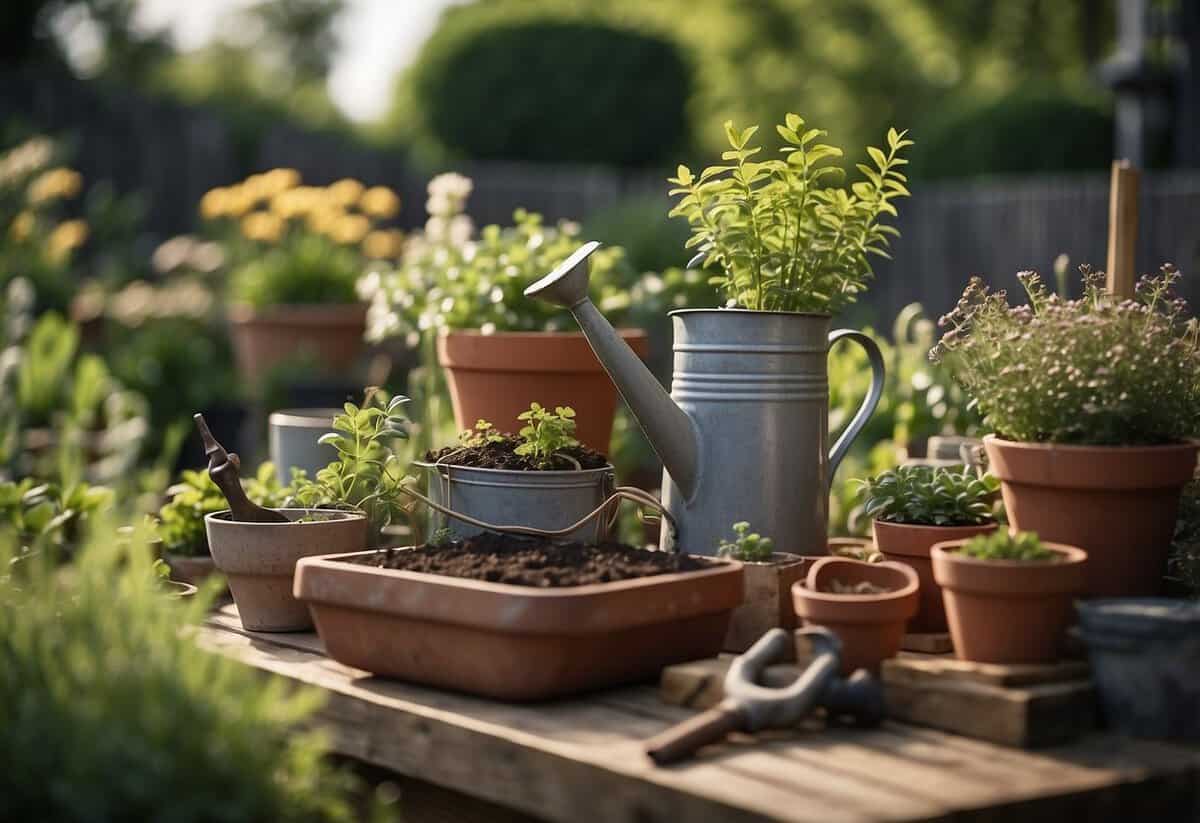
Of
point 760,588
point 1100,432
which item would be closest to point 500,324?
point 760,588

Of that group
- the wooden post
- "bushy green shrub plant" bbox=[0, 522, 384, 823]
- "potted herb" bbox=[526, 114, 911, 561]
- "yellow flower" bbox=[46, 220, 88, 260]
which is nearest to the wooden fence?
"yellow flower" bbox=[46, 220, 88, 260]

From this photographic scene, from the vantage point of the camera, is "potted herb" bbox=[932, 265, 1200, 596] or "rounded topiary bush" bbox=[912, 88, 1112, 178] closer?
"potted herb" bbox=[932, 265, 1200, 596]

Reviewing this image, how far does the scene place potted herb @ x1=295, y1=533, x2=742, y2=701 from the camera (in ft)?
6.43

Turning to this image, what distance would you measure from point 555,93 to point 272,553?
33.6ft

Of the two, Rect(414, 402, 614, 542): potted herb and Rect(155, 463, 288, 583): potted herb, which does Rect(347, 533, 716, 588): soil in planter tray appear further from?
Rect(155, 463, 288, 583): potted herb

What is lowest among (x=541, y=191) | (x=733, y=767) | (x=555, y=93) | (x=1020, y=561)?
(x=733, y=767)

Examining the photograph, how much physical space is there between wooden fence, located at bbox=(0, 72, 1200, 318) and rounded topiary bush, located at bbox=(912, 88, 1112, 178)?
255 millimetres

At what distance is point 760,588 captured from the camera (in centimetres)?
224

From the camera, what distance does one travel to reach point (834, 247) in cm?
246

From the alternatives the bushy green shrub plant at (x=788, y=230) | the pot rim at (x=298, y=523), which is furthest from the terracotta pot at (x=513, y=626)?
the bushy green shrub plant at (x=788, y=230)

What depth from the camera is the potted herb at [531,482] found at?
94.0 inches

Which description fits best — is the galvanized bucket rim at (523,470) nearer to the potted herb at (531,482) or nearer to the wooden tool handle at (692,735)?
the potted herb at (531,482)

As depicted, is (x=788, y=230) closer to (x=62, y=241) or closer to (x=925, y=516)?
(x=925, y=516)

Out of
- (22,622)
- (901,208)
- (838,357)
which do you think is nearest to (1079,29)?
(901,208)
